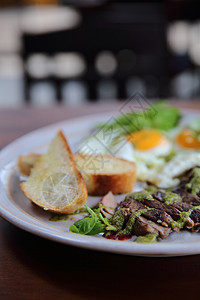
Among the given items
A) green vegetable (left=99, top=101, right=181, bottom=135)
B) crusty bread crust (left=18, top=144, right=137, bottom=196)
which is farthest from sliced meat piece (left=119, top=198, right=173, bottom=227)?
green vegetable (left=99, top=101, right=181, bottom=135)

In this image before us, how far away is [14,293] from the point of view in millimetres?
1331

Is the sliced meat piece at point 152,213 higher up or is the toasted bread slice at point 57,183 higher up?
the toasted bread slice at point 57,183

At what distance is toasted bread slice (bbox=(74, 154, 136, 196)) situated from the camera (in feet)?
6.84

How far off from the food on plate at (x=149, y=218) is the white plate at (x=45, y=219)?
0.05m

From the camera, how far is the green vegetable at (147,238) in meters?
1.52

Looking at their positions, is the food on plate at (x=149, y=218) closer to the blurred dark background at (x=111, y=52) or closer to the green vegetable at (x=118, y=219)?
the green vegetable at (x=118, y=219)

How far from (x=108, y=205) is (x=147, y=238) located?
0.37 metres

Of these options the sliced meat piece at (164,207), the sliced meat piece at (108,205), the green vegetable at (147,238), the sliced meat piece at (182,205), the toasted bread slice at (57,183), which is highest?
the toasted bread slice at (57,183)

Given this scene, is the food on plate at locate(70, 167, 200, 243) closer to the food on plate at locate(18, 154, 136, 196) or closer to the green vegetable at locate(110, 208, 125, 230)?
the green vegetable at locate(110, 208, 125, 230)

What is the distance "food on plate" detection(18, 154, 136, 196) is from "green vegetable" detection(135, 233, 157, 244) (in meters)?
0.58

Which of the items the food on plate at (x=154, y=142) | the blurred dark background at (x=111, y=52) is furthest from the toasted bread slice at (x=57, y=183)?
the blurred dark background at (x=111, y=52)

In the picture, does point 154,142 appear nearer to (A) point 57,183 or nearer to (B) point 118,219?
(A) point 57,183

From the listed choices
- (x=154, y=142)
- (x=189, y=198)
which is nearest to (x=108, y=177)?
(x=189, y=198)

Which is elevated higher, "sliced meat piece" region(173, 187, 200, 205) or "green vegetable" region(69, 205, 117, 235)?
"green vegetable" region(69, 205, 117, 235)
